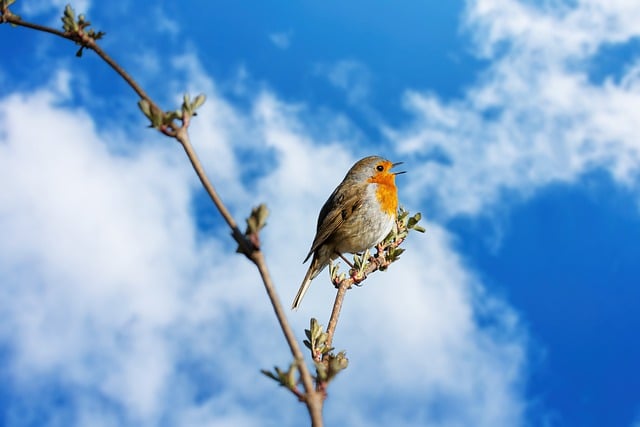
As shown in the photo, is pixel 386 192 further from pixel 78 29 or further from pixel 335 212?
pixel 78 29

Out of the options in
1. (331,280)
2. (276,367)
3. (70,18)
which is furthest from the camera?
(331,280)

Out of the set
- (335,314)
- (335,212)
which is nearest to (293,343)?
(335,314)

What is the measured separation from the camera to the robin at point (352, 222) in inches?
243

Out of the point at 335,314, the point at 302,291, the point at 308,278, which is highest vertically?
the point at 308,278

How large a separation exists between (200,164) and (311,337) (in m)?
1.03

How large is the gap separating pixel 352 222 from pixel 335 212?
0.24 m

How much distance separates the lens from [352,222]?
6172 mm

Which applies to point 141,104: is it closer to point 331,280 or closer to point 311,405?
point 311,405

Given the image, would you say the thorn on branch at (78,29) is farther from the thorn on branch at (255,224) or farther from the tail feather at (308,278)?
the tail feather at (308,278)

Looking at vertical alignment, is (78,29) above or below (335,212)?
below

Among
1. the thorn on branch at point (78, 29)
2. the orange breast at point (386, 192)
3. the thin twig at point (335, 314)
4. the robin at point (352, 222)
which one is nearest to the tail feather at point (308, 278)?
the robin at point (352, 222)

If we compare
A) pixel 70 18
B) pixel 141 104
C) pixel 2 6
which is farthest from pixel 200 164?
pixel 2 6

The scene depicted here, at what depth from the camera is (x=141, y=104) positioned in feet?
6.13

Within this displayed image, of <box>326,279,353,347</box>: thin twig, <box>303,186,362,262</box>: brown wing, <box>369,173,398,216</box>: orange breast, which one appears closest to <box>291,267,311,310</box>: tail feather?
<box>303,186,362,262</box>: brown wing
